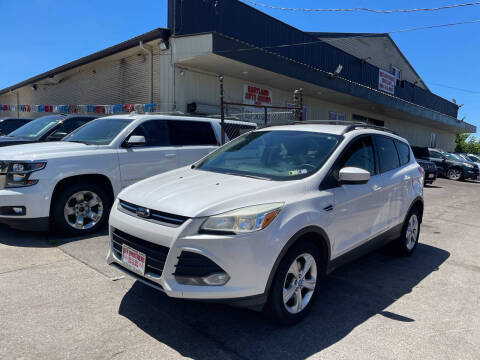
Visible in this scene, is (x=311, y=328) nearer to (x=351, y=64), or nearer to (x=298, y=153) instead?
(x=298, y=153)

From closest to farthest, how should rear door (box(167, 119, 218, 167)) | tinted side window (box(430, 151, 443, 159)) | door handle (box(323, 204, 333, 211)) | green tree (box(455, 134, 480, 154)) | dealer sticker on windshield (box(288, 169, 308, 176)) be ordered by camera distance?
door handle (box(323, 204, 333, 211)) < dealer sticker on windshield (box(288, 169, 308, 176)) < rear door (box(167, 119, 218, 167)) < tinted side window (box(430, 151, 443, 159)) < green tree (box(455, 134, 480, 154))

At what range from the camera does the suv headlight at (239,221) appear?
259cm

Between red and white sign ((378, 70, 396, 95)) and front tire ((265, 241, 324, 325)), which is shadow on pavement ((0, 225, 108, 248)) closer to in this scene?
front tire ((265, 241, 324, 325))

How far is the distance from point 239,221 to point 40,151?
12.2 feet

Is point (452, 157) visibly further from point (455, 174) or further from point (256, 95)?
point (256, 95)

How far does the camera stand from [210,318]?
3084 millimetres

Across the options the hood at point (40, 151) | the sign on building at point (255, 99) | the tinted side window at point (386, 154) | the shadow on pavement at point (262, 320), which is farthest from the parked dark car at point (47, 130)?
the sign on building at point (255, 99)

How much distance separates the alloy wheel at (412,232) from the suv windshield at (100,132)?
456 cm

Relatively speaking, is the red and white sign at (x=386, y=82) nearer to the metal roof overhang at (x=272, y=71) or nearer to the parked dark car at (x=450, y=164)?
the metal roof overhang at (x=272, y=71)

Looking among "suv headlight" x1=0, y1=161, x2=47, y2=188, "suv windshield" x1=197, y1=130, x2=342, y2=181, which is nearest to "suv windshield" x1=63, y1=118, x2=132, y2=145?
"suv headlight" x1=0, y1=161, x2=47, y2=188

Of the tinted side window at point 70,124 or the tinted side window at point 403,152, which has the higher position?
the tinted side window at point 70,124

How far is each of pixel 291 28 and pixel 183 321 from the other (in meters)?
14.2

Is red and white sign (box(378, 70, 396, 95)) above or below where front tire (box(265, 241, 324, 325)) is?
above

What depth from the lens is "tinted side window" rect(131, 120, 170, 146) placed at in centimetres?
595
